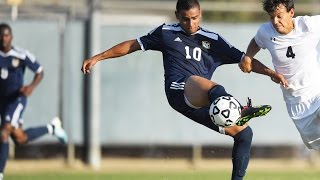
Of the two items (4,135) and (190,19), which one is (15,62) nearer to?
(4,135)

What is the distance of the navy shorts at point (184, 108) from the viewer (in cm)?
1011

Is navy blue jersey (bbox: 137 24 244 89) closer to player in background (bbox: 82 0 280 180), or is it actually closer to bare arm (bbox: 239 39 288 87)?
player in background (bbox: 82 0 280 180)

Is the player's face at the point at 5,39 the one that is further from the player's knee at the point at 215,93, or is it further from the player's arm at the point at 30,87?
the player's knee at the point at 215,93

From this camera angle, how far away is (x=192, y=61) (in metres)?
10.4

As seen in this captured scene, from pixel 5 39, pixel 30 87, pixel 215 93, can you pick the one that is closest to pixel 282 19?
pixel 215 93

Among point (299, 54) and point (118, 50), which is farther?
point (118, 50)

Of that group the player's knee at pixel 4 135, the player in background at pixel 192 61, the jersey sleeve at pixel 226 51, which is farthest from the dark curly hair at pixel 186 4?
the player's knee at pixel 4 135

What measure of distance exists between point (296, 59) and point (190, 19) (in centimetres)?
115

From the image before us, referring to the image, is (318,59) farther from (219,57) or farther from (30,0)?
(30,0)

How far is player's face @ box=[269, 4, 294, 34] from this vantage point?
384 inches

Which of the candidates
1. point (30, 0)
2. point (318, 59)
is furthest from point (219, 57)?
point (30, 0)

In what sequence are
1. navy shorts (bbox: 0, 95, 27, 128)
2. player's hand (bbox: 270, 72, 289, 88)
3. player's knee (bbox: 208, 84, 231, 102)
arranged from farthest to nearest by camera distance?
1. navy shorts (bbox: 0, 95, 27, 128)
2. player's hand (bbox: 270, 72, 289, 88)
3. player's knee (bbox: 208, 84, 231, 102)

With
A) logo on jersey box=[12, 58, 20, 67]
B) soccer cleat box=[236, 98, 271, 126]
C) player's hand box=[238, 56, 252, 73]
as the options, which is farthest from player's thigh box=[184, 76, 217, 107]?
logo on jersey box=[12, 58, 20, 67]

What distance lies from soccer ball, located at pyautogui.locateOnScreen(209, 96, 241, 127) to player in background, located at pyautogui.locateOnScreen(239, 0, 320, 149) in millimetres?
573
